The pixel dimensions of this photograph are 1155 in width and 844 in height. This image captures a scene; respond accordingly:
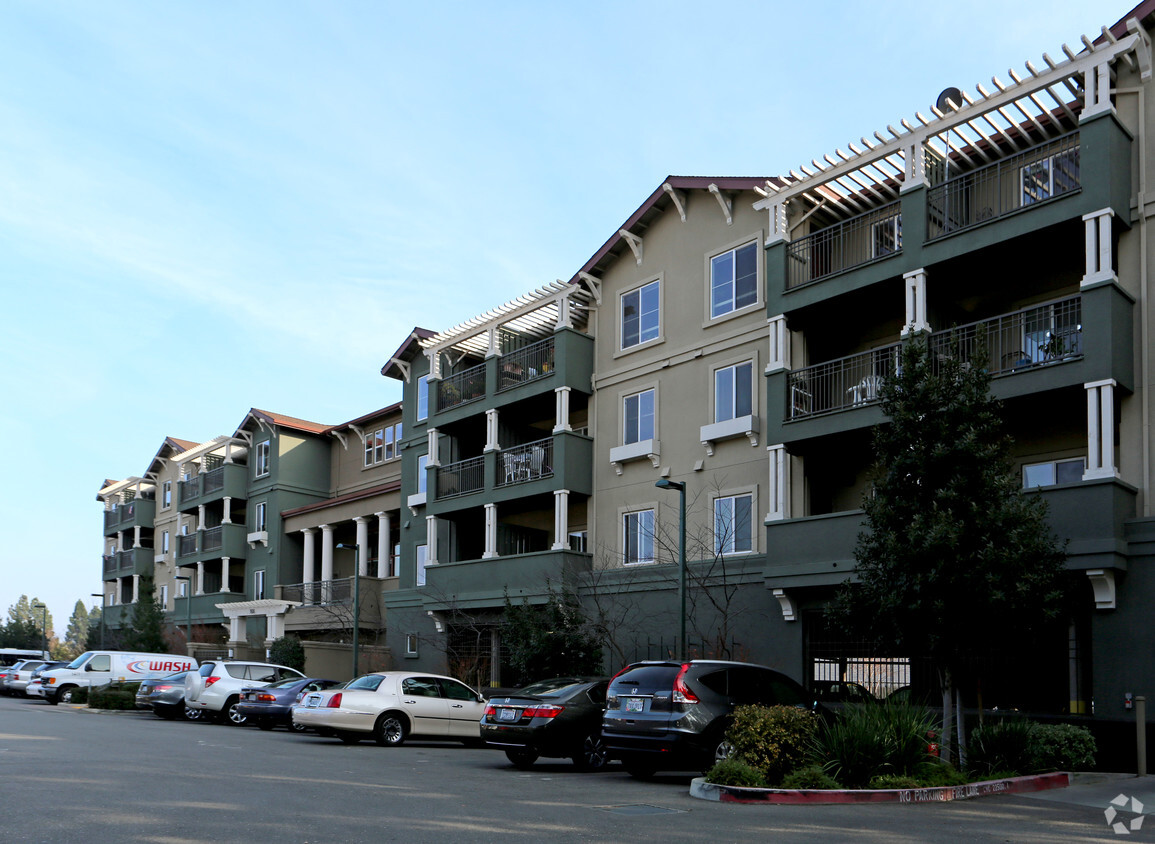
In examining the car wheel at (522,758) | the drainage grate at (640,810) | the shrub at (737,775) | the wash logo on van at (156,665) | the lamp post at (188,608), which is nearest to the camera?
the drainage grate at (640,810)

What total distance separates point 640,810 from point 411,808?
241 cm

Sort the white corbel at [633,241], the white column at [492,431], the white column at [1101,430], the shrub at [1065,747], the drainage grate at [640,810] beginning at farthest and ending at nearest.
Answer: the white column at [492,431], the white corbel at [633,241], the white column at [1101,430], the shrub at [1065,747], the drainage grate at [640,810]

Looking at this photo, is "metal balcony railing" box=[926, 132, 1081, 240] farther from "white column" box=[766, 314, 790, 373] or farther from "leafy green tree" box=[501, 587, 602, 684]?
"leafy green tree" box=[501, 587, 602, 684]

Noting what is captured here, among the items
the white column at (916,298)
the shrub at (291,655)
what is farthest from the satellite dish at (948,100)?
the shrub at (291,655)

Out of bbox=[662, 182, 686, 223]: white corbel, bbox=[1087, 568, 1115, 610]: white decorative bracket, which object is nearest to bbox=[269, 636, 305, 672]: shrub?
bbox=[662, 182, 686, 223]: white corbel

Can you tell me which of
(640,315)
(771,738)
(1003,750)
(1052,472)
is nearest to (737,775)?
(771,738)

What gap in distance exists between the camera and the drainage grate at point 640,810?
11.8 meters

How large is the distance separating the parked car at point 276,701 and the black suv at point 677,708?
11.4 meters

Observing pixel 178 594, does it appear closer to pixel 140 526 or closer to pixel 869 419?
pixel 140 526

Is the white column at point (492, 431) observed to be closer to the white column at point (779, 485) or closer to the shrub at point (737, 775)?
the white column at point (779, 485)

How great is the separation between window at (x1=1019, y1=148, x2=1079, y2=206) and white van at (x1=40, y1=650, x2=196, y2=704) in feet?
93.8

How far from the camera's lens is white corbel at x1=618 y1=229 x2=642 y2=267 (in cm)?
2905

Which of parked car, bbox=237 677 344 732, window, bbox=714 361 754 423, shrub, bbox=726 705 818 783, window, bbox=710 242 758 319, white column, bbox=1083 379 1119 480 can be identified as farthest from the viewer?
window, bbox=710 242 758 319

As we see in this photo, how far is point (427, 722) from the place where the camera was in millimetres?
20719
